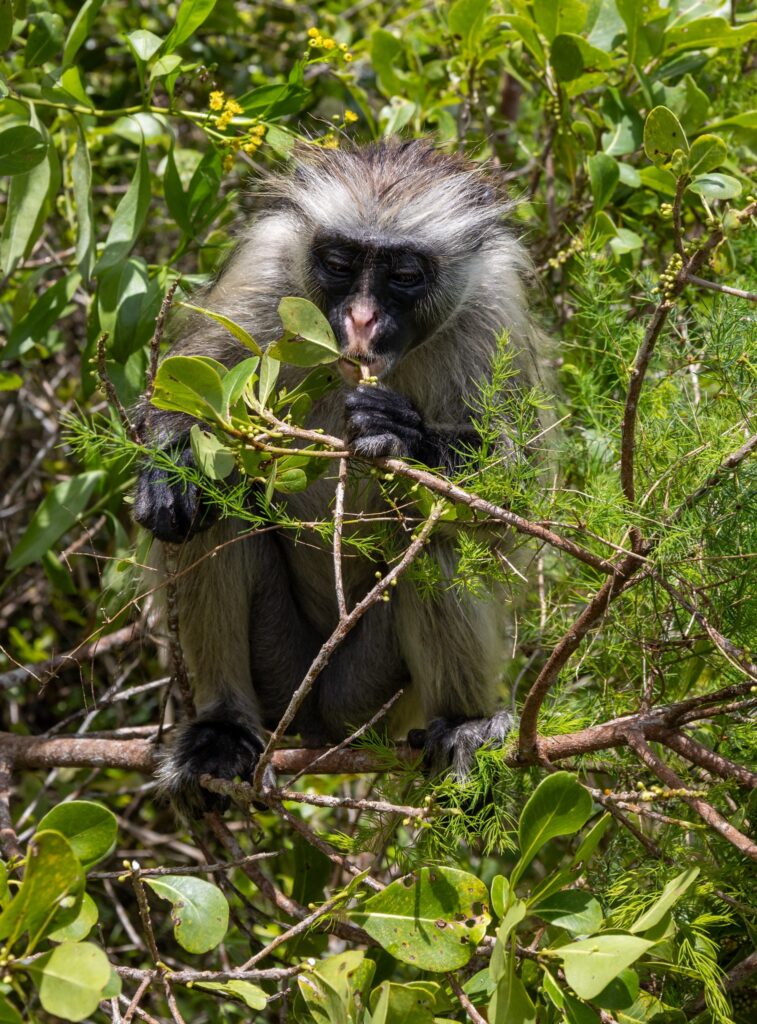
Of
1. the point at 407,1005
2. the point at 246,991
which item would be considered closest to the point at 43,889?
the point at 246,991

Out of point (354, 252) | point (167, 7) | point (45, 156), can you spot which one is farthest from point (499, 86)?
point (45, 156)

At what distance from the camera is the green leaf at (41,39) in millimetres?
3844

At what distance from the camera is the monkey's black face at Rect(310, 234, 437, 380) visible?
366 centimetres

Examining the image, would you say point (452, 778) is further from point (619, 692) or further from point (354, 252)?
point (354, 252)

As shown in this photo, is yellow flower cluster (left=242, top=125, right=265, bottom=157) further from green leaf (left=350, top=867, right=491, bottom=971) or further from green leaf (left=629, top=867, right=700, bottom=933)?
green leaf (left=629, top=867, right=700, bottom=933)

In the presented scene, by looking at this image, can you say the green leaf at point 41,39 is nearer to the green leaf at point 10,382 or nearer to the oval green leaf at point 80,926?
the green leaf at point 10,382

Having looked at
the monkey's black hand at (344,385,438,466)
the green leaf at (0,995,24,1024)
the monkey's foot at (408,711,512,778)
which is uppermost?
the monkey's black hand at (344,385,438,466)

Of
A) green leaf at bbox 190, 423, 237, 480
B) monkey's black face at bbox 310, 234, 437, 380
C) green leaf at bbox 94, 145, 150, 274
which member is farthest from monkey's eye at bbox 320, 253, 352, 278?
green leaf at bbox 190, 423, 237, 480

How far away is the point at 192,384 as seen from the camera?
2.52 meters

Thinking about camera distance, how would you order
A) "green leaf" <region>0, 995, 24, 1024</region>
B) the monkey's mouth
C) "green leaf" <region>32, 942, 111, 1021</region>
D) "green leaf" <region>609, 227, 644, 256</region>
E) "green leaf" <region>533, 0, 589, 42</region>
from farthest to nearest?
1. "green leaf" <region>533, 0, 589, 42</region>
2. "green leaf" <region>609, 227, 644, 256</region>
3. the monkey's mouth
4. "green leaf" <region>0, 995, 24, 1024</region>
5. "green leaf" <region>32, 942, 111, 1021</region>

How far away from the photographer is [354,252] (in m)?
3.96

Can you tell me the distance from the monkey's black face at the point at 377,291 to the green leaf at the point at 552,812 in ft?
5.11

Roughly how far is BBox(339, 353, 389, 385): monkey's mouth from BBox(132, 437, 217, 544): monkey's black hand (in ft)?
2.10

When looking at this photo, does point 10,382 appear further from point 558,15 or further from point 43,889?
point 43,889
